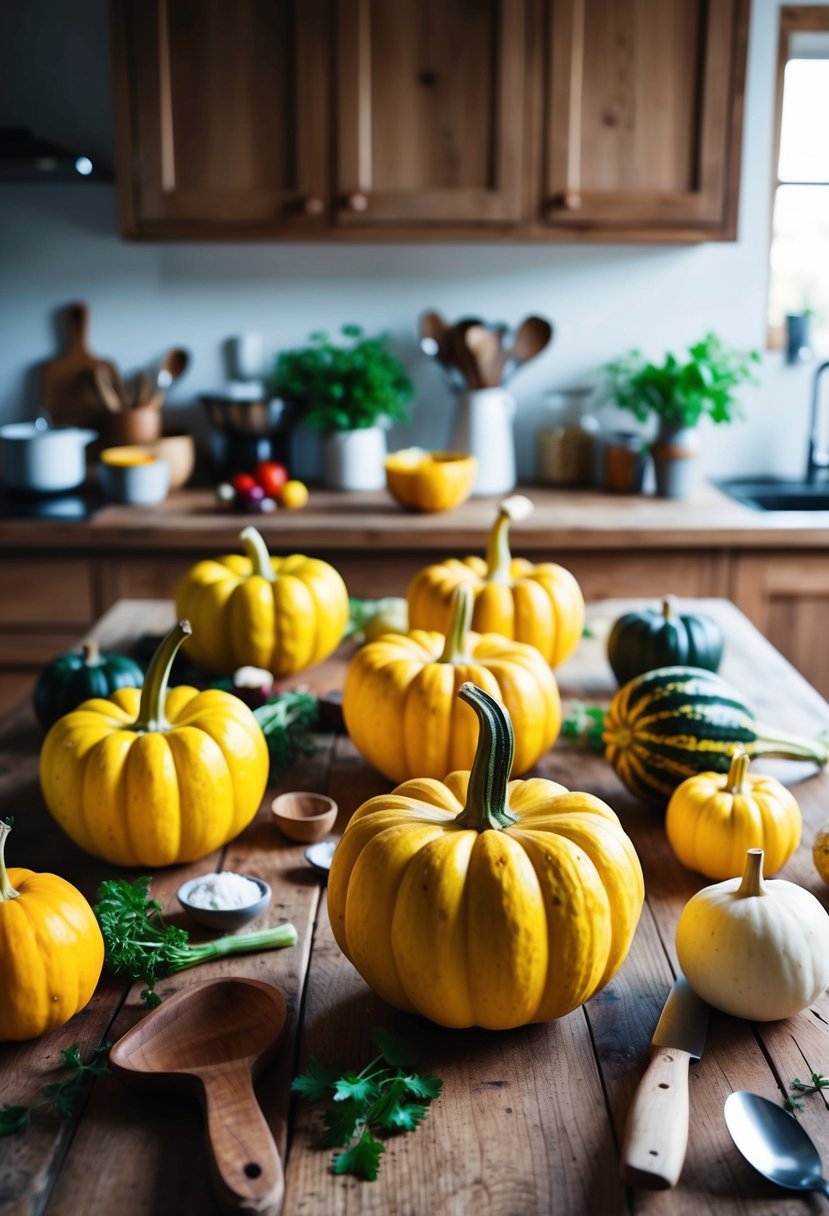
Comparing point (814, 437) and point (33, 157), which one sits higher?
point (33, 157)

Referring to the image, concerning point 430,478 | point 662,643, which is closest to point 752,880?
point 662,643

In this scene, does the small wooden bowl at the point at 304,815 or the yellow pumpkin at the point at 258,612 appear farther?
the yellow pumpkin at the point at 258,612

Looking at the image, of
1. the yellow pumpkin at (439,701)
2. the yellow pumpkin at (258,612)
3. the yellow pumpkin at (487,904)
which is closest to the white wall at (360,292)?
the yellow pumpkin at (258,612)

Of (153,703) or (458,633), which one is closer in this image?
(153,703)

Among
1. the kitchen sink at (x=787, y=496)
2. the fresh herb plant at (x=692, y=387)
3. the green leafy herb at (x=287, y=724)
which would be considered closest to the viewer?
the green leafy herb at (x=287, y=724)

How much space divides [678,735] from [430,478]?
1.70m

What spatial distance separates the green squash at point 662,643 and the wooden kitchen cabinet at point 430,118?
181cm

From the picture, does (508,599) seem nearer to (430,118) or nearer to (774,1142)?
(774,1142)

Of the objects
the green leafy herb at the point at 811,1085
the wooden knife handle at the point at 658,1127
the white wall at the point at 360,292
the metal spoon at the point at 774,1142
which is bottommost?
the green leafy herb at the point at 811,1085

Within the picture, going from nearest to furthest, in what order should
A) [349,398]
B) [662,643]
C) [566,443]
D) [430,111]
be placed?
[662,643] → [430,111] → [349,398] → [566,443]

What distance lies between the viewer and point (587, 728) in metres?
1.61

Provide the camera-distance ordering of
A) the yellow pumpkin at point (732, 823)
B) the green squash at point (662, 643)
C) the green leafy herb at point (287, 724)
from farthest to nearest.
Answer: the green squash at point (662, 643) < the green leafy herb at point (287, 724) < the yellow pumpkin at point (732, 823)

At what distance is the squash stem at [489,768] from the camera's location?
0.93m

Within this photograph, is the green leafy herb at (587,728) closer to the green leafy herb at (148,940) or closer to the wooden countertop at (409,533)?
the green leafy herb at (148,940)
